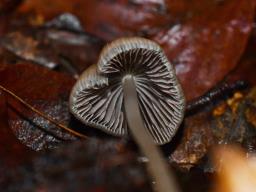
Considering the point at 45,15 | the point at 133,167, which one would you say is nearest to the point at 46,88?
the point at 133,167

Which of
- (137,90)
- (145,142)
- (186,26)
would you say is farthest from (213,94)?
(145,142)

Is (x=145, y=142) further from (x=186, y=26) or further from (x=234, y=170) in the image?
(x=186, y=26)

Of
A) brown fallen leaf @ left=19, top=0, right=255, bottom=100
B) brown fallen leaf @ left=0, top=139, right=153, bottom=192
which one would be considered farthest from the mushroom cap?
brown fallen leaf @ left=19, top=0, right=255, bottom=100

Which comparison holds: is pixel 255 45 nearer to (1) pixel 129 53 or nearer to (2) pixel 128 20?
(2) pixel 128 20

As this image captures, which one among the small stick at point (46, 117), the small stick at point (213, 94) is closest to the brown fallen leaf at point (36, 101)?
the small stick at point (46, 117)

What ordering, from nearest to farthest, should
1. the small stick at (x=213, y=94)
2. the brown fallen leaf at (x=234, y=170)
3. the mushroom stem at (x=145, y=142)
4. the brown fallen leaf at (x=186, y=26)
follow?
the mushroom stem at (x=145, y=142) < the brown fallen leaf at (x=234, y=170) < the small stick at (x=213, y=94) < the brown fallen leaf at (x=186, y=26)

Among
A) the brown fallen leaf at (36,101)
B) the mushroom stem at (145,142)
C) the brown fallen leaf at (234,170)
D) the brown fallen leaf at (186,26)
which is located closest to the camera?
the mushroom stem at (145,142)

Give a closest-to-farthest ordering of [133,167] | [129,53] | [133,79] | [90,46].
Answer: [129,53], [133,167], [133,79], [90,46]

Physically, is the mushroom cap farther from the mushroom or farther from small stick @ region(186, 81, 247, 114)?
small stick @ region(186, 81, 247, 114)

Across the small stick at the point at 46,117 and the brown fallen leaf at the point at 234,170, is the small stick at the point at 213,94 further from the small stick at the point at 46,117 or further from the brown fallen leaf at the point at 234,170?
the small stick at the point at 46,117
